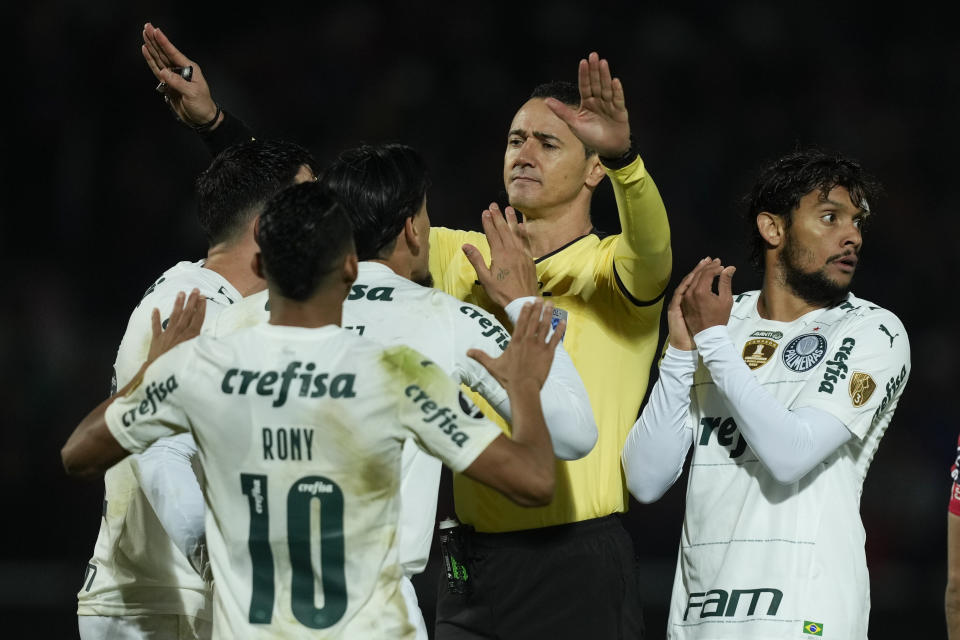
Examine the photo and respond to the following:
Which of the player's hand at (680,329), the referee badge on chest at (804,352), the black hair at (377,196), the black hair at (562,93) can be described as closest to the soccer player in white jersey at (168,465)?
the black hair at (377,196)

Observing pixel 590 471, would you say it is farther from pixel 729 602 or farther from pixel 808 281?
pixel 808 281

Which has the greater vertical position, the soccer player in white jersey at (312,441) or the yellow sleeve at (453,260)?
the yellow sleeve at (453,260)

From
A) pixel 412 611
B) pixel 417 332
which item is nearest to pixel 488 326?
pixel 417 332

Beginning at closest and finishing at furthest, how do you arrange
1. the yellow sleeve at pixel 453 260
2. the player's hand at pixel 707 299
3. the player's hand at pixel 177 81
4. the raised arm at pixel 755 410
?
the raised arm at pixel 755 410
the player's hand at pixel 707 299
the yellow sleeve at pixel 453 260
the player's hand at pixel 177 81

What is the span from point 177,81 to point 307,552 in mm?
2416

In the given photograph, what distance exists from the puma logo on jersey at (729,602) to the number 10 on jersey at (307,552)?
4.71 ft

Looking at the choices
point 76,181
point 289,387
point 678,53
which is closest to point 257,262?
point 289,387

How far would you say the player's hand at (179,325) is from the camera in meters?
2.93

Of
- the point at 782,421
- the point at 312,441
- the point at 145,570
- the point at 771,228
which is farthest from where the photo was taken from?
the point at 771,228

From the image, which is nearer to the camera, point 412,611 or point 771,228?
point 412,611

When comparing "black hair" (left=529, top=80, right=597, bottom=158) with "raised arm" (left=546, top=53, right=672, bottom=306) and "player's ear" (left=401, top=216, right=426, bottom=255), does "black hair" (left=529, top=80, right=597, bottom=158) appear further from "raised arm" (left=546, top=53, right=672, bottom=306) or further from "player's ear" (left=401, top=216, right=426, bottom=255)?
"player's ear" (left=401, top=216, right=426, bottom=255)

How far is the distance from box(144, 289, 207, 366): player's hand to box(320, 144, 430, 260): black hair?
526 millimetres

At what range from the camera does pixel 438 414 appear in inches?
102

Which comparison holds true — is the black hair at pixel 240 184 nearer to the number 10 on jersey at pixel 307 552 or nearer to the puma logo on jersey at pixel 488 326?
the puma logo on jersey at pixel 488 326
